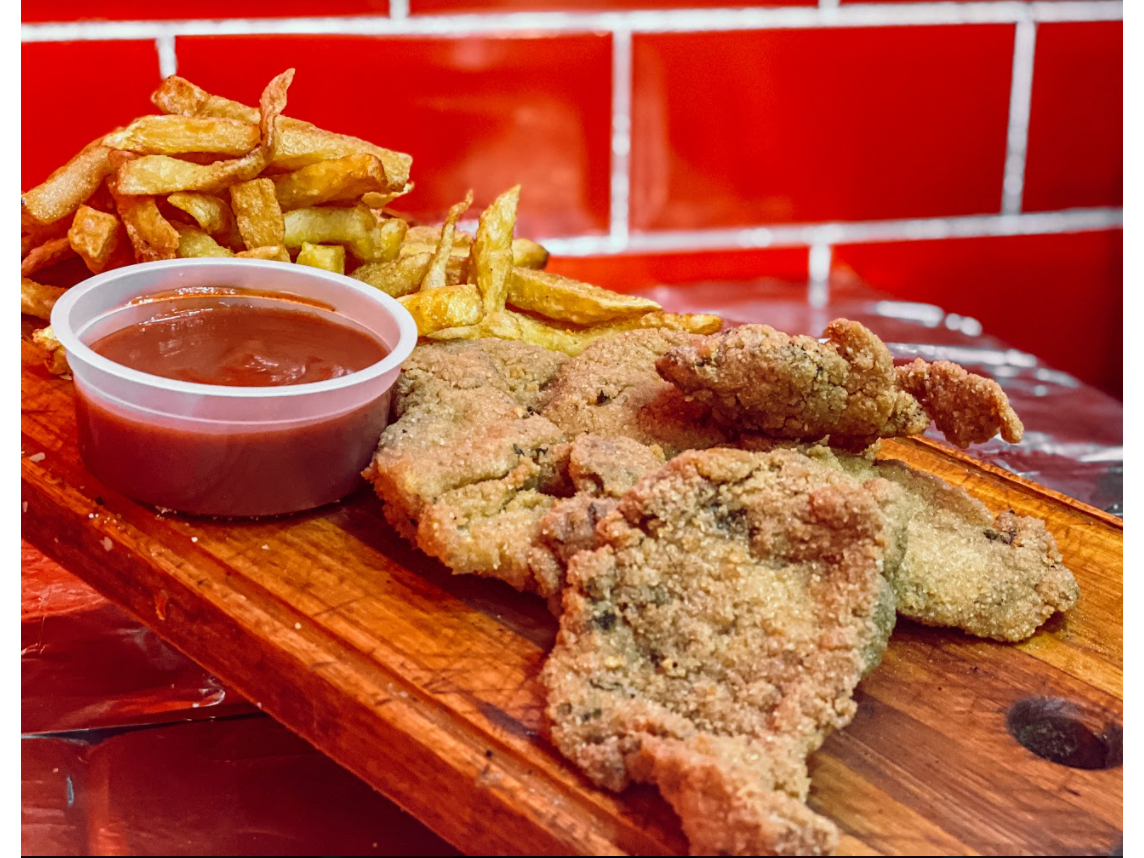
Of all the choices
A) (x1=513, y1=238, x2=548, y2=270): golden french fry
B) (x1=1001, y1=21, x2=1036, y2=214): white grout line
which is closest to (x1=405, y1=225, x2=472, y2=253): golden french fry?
(x1=513, y1=238, x2=548, y2=270): golden french fry

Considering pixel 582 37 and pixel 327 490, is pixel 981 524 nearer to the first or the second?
pixel 327 490

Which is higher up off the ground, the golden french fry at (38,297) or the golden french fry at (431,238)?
the golden french fry at (431,238)

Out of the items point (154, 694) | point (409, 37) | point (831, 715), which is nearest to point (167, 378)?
point (154, 694)

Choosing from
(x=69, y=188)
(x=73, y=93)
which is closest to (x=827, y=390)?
(x=69, y=188)

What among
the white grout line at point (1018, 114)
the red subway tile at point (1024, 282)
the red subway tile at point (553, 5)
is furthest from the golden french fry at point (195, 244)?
the white grout line at point (1018, 114)

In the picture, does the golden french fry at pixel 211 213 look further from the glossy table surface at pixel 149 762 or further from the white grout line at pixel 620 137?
the white grout line at pixel 620 137

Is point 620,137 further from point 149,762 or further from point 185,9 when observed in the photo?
point 149,762

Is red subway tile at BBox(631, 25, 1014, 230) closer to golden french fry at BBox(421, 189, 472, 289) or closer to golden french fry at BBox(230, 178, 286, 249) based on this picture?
golden french fry at BBox(421, 189, 472, 289)
